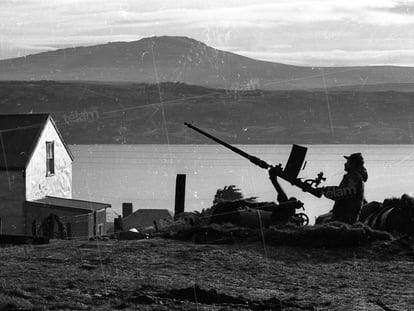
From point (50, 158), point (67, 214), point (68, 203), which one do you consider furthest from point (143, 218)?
point (67, 214)

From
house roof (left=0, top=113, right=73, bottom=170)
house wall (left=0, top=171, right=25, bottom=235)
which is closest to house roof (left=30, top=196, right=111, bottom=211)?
house wall (left=0, top=171, right=25, bottom=235)

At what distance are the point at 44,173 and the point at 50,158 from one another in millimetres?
1196

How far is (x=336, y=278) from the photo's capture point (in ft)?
47.4

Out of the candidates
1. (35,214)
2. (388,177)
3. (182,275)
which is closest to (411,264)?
(182,275)

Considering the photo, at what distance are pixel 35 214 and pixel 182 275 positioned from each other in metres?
31.4

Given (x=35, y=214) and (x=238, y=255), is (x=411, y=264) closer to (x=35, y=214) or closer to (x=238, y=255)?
(x=238, y=255)

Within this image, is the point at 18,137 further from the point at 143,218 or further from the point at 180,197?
the point at 143,218

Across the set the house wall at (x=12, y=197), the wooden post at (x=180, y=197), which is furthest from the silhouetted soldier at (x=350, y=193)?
the house wall at (x=12, y=197)

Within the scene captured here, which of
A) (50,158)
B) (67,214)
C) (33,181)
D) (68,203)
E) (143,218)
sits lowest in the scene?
(143,218)

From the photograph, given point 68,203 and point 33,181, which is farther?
point 68,203

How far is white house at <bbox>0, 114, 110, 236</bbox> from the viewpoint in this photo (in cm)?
4450

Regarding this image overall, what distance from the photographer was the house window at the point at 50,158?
4794 centimetres

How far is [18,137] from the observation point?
154ft

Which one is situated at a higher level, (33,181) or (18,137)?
(18,137)
